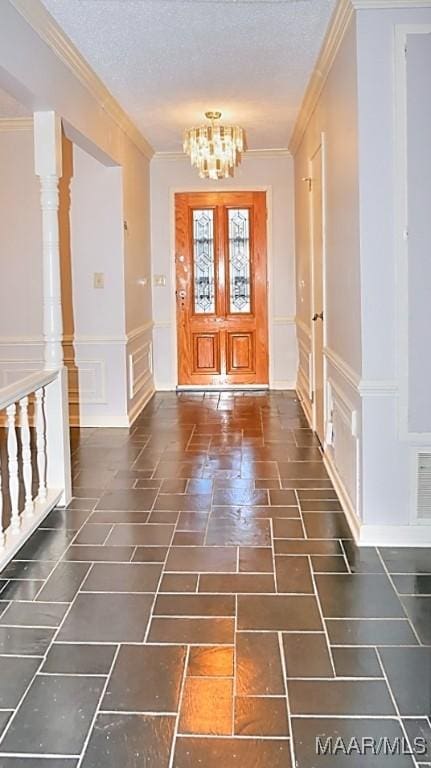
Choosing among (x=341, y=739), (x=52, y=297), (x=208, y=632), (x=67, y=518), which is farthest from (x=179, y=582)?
(x=52, y=297)

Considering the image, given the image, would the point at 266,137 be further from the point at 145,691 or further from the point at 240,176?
the point at 145,691

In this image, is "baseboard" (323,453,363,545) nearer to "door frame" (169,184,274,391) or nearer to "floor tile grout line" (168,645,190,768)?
"floor tile grout line" (168,645,190,768)

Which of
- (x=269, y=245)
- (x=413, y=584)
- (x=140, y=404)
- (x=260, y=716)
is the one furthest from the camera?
(x=269, y=245)

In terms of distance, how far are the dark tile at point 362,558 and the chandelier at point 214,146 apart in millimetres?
3462

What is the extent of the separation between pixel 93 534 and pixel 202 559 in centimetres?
64

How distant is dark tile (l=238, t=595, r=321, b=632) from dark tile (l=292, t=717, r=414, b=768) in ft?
1.83

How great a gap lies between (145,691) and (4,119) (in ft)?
16.0

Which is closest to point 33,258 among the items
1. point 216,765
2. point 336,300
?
point 336,300

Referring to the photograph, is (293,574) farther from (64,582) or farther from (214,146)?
(214,146)

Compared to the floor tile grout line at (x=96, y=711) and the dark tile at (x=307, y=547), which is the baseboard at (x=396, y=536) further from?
the floor tile grout line at (x=96, y=711)

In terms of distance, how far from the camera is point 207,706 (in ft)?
6.94

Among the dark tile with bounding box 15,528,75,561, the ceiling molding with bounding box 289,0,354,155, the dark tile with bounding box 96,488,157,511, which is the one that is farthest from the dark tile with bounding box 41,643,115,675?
the ceiling molding with bounding box 289,0,354,155

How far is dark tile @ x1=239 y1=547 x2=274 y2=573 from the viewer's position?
123 inches

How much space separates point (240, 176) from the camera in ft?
25.4
